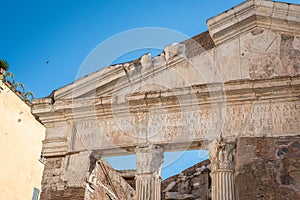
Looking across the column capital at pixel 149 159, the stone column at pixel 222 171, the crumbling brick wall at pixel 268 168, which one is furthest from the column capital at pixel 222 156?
the column capital at pixel 149 159

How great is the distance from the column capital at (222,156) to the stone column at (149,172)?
2.93 ft

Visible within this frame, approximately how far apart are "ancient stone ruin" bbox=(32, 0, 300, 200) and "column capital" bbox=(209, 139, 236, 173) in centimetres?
2

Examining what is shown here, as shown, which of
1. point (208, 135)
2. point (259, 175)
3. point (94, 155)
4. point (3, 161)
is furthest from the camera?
point (3, 161)

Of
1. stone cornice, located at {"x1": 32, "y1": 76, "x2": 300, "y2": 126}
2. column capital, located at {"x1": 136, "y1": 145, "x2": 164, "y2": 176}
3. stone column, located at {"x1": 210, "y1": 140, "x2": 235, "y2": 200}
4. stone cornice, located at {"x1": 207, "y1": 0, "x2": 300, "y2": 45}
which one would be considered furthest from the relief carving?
stone cornice, located at {"x1": 207, "y1": 0, "x2": 300, "y2": 45}

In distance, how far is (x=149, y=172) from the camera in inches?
277

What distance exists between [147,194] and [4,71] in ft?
22.4

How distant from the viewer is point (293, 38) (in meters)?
7.49

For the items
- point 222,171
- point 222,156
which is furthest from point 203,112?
point 222,171

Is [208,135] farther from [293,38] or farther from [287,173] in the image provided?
[293,38]

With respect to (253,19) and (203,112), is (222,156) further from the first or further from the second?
(253,19)

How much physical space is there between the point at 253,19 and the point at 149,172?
3.21 metres

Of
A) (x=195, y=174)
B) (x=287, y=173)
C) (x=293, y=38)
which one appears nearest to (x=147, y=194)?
(x=287, y=173)

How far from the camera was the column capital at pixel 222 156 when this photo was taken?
677cm

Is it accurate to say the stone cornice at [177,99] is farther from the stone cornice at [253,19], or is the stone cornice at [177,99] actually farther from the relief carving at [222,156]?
the stone cornice at [253,19]
